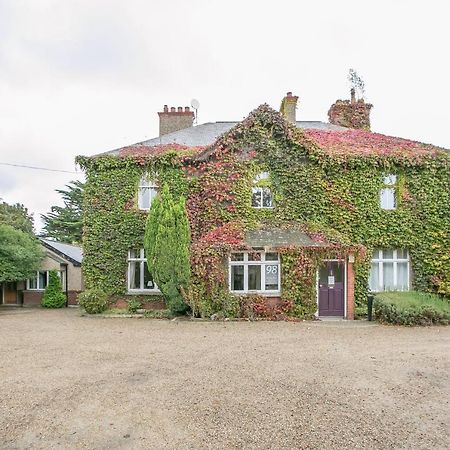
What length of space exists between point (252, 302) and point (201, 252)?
251cm

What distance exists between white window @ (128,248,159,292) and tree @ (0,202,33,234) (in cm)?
2306

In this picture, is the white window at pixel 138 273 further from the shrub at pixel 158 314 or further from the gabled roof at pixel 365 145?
the gabled roof at pixel 365 145

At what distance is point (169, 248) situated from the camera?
15.0 metres

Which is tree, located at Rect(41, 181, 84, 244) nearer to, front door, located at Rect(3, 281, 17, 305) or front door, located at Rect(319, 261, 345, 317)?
front door, located at Rect(3, 281, 17, 305)

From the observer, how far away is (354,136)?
1925 cm

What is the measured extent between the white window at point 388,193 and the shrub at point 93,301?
462 inches

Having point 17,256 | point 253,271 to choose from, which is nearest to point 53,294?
point 17,256

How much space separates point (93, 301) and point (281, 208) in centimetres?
824

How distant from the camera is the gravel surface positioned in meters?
5.00

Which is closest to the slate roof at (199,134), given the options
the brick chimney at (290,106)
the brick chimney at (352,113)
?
the brick chimney at (290,106)

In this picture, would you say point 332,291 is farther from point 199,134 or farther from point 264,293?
point 199,134

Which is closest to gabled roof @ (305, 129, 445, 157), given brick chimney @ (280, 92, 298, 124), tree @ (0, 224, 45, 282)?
brick chimney @ (280, 92, 298, 124)

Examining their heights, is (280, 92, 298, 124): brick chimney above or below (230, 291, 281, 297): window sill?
above

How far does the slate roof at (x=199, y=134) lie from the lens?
2014cm
